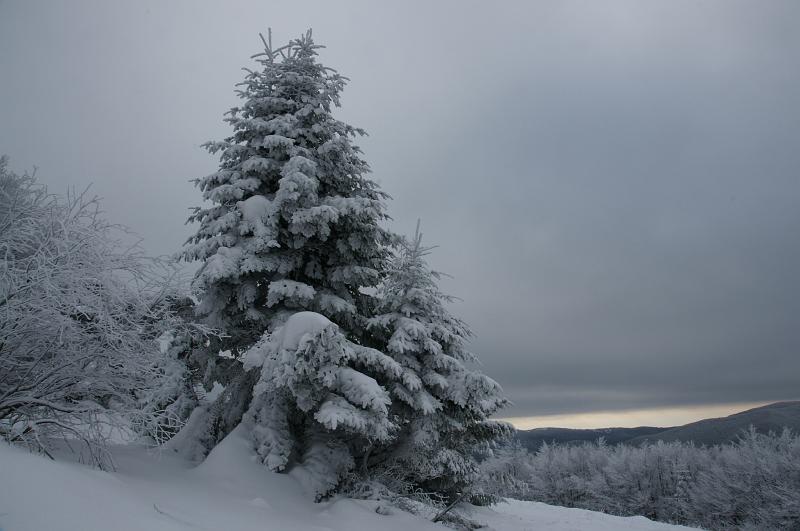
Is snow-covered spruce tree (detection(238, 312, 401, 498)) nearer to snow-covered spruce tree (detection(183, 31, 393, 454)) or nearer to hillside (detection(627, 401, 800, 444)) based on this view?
snow-covered spruce tree (detection(183, 31, 393, 454))

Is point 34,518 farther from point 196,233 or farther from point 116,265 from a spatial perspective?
point 196,233

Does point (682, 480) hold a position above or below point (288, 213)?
below

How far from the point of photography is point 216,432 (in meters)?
11.3

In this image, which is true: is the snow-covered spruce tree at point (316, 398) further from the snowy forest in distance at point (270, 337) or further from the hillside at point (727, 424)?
the hillside at point (727, 424)

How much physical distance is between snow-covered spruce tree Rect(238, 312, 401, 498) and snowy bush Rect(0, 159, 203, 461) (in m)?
2.19

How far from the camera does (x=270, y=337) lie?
9.74 metres

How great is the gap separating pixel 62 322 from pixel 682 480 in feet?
243

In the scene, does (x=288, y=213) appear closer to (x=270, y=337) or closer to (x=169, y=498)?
(x=270, y=337)

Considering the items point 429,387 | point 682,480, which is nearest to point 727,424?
point 682,480

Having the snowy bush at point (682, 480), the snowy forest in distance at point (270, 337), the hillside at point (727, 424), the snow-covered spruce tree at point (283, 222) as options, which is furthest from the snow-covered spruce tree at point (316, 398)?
the hillside at point (727, 424)

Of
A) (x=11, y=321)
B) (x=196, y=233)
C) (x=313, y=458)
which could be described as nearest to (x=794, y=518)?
(x=313, y=458)

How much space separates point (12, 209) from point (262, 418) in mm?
5816

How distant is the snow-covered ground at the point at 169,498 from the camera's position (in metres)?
4.36

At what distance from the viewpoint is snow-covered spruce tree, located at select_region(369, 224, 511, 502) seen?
454 inches
